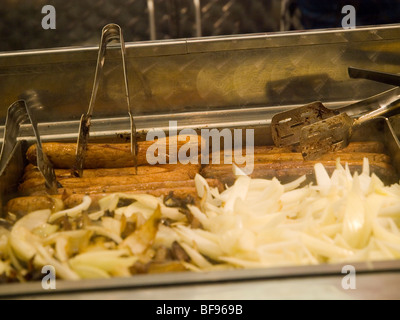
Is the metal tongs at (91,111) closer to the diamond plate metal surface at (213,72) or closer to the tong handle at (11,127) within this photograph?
the diamond plate metal surface at (213,72)

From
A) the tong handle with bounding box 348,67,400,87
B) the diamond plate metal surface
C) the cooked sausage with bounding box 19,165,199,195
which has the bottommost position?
the cooked sausage with bounding box 19,165,199,195

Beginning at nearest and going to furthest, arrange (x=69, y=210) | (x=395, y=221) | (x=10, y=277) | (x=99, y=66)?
(x=10, y=277) < (x=395, y=221) < (x=69, y=210) < (x=99, y=66)

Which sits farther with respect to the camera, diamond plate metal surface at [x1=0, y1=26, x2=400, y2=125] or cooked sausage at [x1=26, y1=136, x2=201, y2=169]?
diamond plate metal surface at [x1=0, y1=26, x2=400, y2=125]

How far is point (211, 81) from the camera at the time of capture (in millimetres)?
2799

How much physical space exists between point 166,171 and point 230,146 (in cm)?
46

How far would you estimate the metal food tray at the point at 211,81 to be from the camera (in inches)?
106

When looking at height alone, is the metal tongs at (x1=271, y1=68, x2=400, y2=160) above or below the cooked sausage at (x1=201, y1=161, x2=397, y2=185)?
above

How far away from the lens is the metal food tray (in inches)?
106

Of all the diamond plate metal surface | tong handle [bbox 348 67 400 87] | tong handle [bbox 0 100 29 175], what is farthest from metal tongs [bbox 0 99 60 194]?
tong handle [bbox 348 67 400 87]

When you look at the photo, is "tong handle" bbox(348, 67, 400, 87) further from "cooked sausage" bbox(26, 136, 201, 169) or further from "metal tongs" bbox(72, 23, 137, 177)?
"metal tongs" bbox(72, 23, 137, 177)


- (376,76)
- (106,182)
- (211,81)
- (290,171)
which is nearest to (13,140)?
(106,182)

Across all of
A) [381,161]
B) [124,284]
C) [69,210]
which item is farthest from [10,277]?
[381,161]

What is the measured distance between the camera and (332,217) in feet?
6.64
